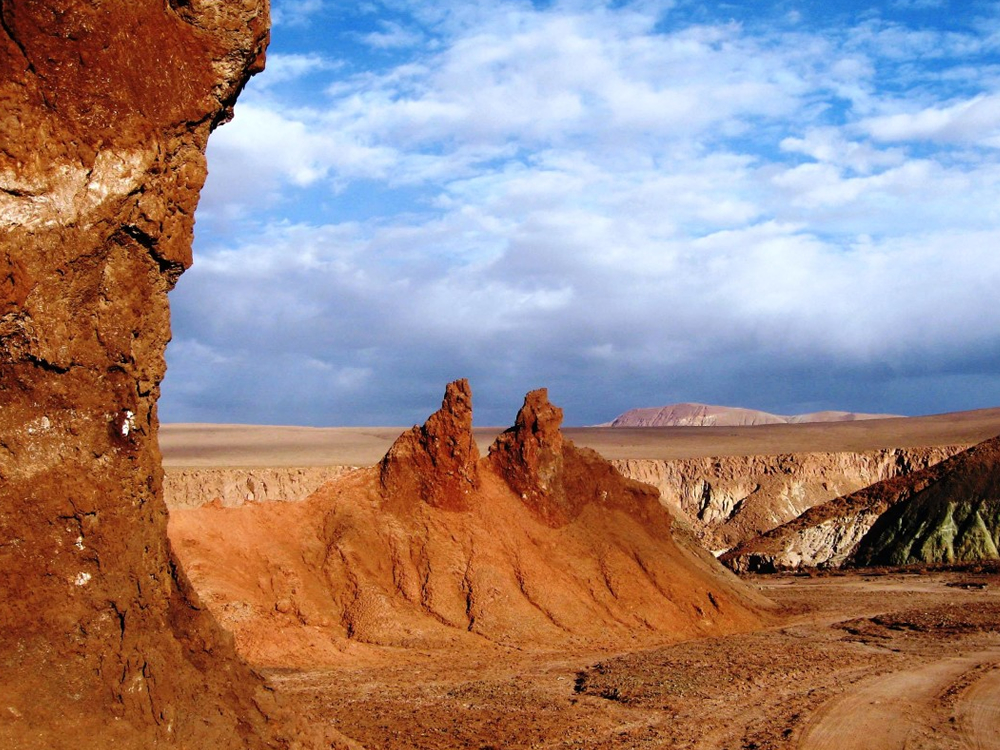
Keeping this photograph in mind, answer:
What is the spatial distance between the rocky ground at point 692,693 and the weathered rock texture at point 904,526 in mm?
22132

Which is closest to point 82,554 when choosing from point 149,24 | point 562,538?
point 149,24

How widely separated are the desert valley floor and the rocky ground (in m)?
0.05

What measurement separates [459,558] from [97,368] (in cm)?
1778

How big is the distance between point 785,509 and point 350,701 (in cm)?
5843

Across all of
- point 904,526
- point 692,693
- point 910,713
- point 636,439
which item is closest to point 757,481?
point 904,526

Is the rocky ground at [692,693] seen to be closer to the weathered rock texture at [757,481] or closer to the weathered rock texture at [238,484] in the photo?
the weathered rock texture at [238,484]

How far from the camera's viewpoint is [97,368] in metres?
8.71

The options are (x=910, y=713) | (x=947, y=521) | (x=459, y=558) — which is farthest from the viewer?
(x=947, y=521)

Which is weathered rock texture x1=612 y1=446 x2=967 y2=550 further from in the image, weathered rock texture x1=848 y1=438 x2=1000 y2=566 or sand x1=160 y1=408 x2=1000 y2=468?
weathered rock texture x1=848 y1=438 x2=1000 y2=566

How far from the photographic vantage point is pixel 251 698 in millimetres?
9898

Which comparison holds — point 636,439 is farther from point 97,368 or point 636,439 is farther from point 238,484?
point 97,368

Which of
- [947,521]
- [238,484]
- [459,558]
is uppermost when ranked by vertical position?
[459,558]

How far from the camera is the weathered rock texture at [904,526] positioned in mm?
48531

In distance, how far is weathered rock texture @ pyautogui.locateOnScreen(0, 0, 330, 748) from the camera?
27.0 ft
